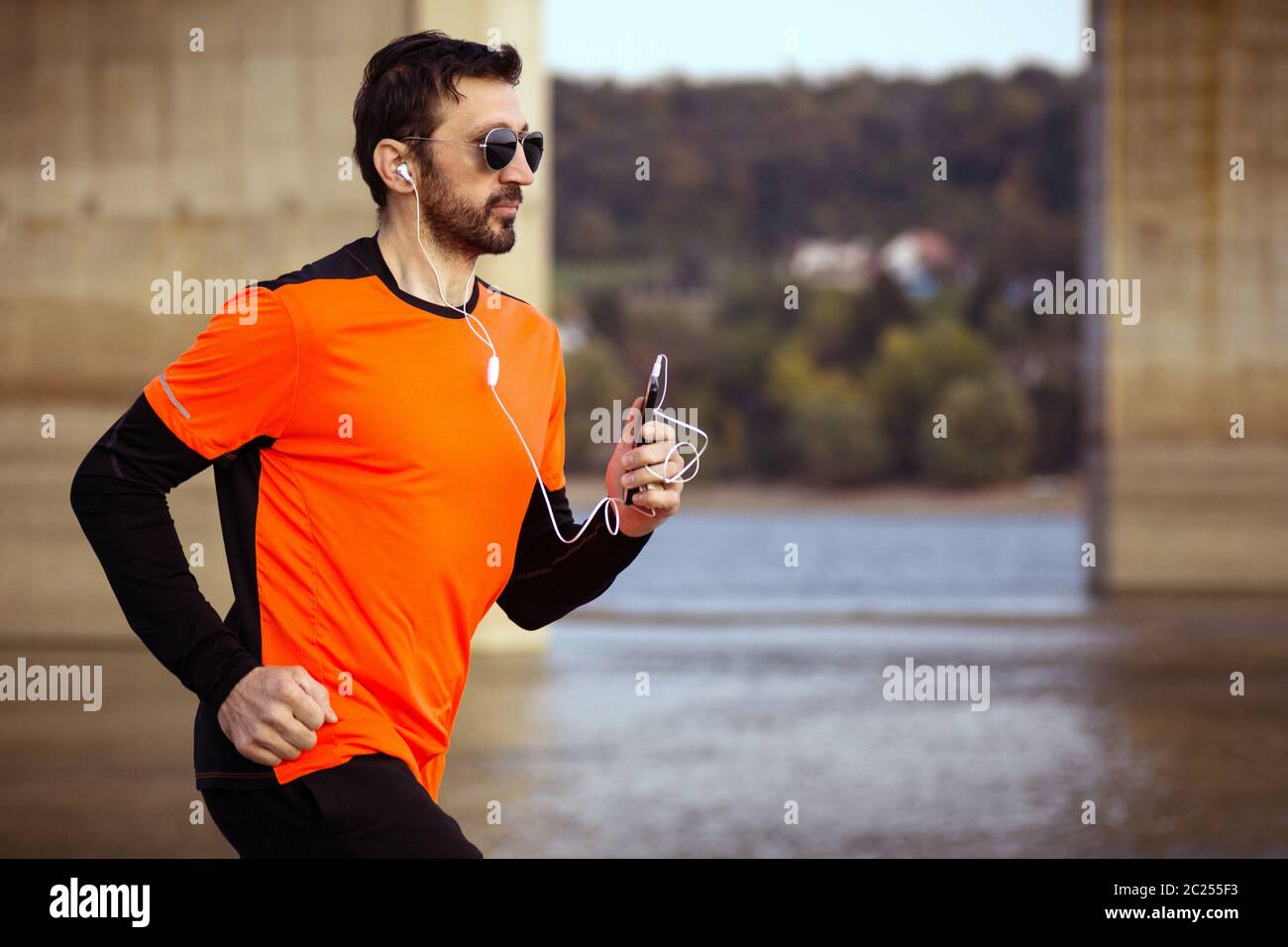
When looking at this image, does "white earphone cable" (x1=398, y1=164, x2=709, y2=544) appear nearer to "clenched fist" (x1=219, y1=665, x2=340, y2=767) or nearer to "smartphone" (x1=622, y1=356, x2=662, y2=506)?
"smartphone" (x1=622, y1=356, x2=662, y2=506)

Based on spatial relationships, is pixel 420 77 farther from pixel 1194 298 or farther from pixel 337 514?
pixel 1194 298

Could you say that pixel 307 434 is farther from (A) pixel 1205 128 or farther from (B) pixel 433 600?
(A) pixel 1205 128

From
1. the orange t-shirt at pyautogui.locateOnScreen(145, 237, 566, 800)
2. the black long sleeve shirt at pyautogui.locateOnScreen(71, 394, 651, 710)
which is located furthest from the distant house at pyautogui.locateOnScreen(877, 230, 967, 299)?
the black long sleeve shirt at pyautogui.locateOnScreen(71, 394, 651, 710)

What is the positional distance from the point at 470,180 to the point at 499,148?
80mm

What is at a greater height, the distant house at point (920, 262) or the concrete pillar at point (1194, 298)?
the distant house at point (920, 262)

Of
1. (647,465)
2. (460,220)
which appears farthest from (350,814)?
(460,220)

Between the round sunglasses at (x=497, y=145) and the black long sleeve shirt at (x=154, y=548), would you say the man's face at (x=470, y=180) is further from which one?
the black long sleeve shirt at (x=154, y=548)

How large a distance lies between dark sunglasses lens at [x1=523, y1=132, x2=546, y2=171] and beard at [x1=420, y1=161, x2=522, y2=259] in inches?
3.2

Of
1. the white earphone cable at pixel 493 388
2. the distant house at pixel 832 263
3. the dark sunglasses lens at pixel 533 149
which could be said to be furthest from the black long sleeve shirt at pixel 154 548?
the distant house at pixel 832 263

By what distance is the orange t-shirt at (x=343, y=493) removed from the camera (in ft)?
9.87

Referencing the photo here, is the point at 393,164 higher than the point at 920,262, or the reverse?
the point at 920,262

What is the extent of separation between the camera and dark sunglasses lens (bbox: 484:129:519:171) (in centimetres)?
317

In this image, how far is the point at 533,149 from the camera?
10.9ft

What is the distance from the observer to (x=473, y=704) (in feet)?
49.1
